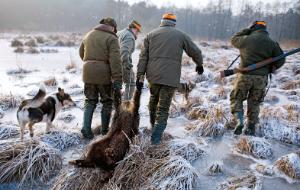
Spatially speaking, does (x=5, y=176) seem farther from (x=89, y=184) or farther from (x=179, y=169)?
(x=179, y=169)

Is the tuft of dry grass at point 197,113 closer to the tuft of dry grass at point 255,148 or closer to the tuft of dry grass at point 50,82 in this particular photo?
the tuft of dry grass at point 255,148

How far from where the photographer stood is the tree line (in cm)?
4981

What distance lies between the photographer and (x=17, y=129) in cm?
448

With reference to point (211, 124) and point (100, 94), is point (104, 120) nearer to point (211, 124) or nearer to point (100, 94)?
point (100, 94)

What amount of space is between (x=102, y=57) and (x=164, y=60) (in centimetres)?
98

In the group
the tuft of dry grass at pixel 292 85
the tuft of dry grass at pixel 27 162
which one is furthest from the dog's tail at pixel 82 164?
the tuft of dry grass at pixel 292 85

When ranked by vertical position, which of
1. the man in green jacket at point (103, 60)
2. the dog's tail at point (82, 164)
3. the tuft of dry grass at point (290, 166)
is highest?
the man in green jacket at point (103, 60)

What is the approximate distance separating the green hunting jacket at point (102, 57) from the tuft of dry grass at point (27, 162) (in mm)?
1283

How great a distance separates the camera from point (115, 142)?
3.41 m

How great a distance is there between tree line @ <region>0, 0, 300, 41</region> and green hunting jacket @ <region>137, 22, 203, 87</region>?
40497mm

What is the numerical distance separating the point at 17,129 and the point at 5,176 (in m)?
1.39

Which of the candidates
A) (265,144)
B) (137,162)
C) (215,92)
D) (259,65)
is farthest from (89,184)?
(215,92)

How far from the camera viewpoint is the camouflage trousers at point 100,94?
14.7ft

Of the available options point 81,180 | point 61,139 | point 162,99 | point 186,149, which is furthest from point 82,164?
point 186,149
